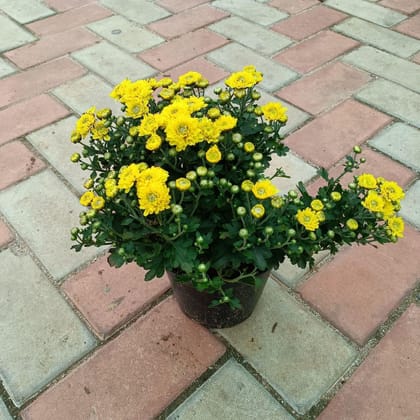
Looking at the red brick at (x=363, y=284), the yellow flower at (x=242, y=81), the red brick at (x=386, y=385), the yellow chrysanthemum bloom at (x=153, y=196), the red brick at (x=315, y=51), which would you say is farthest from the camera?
the red brick at (x=315, y=51)

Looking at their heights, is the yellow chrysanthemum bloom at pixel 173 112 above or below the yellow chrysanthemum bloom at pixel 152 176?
above

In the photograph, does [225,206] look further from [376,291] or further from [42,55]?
[42,55]

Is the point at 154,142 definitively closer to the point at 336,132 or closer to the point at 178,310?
the point at 178,310

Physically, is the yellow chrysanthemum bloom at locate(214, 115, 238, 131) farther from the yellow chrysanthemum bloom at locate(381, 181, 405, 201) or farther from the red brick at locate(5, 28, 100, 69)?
the red brick at locate(5, 28, 100, 69)

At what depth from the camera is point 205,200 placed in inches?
44.4

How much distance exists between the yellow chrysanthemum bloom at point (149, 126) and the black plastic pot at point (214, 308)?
452 mm

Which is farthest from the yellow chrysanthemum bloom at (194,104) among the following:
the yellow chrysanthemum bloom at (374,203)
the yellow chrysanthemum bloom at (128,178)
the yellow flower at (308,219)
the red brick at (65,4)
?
the red brick at (65,4)

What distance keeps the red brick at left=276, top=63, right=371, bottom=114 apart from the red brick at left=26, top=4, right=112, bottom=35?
1.53 metres

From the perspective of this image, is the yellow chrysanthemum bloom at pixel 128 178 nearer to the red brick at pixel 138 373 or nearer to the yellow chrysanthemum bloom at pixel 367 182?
the yellow chrysanthemum bloom at pixel 367 182

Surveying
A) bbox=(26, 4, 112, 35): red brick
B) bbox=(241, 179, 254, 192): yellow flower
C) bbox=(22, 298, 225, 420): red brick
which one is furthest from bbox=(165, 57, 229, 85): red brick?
Answer: bbox=(241, 179, 254, 192): yellow flower

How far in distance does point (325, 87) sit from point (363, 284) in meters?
1.29

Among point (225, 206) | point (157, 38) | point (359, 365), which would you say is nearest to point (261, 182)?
point (225, 206)

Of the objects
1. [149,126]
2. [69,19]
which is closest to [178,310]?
[149,126]

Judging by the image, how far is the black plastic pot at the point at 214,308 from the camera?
1352 millimetres
